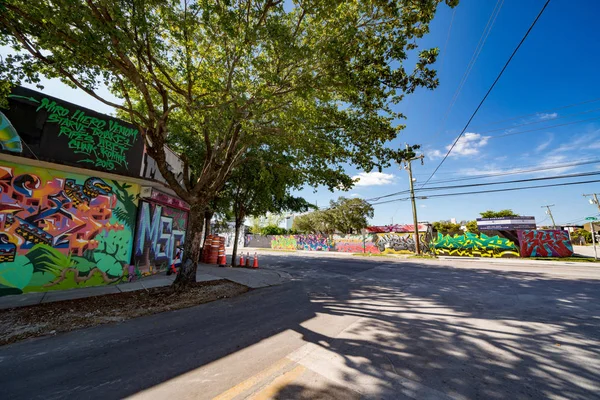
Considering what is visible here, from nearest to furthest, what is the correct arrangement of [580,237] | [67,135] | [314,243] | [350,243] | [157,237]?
[67,135] → [157,237] → [350,243] → [314,243] → [580,237]

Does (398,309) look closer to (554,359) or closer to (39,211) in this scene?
(554,359)

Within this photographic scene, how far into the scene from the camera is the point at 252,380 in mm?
2893

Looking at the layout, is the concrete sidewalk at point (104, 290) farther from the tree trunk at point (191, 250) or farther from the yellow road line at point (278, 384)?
the yellow road line at point (278, 384)

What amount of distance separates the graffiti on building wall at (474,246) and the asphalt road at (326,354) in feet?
61.4

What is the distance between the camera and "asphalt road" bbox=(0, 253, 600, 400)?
2.71 meters

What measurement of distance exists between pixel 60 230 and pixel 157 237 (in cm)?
354

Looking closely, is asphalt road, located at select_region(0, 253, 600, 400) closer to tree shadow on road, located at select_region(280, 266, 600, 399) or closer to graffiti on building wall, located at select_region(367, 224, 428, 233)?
tree shadow on road, located at select_region(280, 266, 600, 399)

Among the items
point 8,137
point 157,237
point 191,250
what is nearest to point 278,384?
point 191,250

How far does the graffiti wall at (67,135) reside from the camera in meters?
6.32

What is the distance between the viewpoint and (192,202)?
7875 mm

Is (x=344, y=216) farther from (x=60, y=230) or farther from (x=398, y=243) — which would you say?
(x=60, y=230)

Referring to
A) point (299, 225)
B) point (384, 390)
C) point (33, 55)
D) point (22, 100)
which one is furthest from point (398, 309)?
point (299, 225)

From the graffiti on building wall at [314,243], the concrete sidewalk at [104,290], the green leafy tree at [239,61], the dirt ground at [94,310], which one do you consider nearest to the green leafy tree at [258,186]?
the green leafy tree at [239,61]

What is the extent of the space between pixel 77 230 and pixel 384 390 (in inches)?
372
